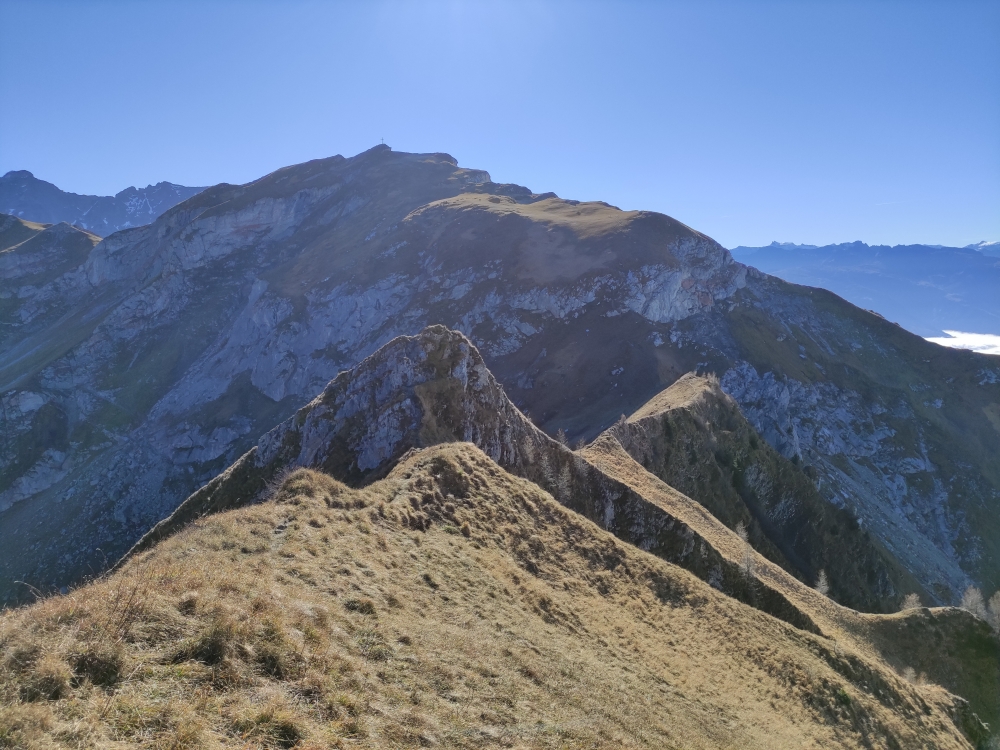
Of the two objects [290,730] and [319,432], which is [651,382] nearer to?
[319,432]

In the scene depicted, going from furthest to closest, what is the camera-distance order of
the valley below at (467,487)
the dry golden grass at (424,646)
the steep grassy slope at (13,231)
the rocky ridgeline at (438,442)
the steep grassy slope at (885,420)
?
the steep grassy slope at (13,231) < the steep grassy slope at (885,420) < the rocky ridgeline at (438,442) < the valley below at (467,487) < the dry golden grass at (424,646)

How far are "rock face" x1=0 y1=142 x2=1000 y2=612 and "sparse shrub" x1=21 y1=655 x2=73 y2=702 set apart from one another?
66.3 m

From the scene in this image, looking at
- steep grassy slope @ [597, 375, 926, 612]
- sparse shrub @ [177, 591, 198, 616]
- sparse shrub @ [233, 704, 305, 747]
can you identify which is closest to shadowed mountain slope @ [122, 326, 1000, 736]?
steep grassy slope @ [597, 375, 926, 612]

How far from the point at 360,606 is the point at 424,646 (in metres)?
1.96

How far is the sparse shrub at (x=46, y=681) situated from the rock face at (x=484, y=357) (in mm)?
66322

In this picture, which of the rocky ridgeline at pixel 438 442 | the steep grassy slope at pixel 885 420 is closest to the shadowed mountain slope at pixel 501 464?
the rocky ridgeline at pixel 438 442

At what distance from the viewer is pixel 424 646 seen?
1202 centimetres

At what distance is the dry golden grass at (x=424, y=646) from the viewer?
7746 mm

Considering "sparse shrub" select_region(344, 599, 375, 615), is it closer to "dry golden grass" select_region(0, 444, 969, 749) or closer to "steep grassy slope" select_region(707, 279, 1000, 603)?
"dry golden grass" select_region(0, 444, 969, 749)

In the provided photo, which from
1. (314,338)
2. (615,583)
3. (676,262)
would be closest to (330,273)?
(314,338)

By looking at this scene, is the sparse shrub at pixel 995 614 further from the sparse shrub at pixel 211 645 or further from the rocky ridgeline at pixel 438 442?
the sparse shrub at pixel 211 645

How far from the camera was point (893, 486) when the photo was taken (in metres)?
92.1

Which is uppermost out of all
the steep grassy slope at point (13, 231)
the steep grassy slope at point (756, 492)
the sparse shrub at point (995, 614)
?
the steep grassy slope at point (13, 231)

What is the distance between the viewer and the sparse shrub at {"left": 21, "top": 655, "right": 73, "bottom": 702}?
23.2 feet
